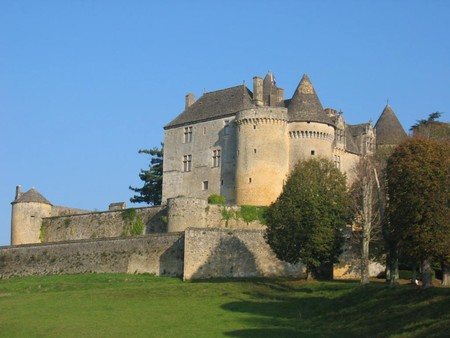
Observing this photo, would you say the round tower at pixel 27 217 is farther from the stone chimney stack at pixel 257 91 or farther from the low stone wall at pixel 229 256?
the low stone wall at pixel 229 256

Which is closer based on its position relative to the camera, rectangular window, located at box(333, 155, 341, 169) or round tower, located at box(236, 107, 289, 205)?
round tower, located at box(236, 107, 289, 205)

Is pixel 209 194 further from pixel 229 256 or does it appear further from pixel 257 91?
pixel 229 256

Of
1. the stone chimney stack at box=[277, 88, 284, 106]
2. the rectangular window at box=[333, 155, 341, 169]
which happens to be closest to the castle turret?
the rectangular window at box=[333, 155, 341, 169]

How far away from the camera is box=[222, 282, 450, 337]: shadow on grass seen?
86.1ft

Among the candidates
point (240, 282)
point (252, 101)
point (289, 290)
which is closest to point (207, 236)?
point (240, 282)

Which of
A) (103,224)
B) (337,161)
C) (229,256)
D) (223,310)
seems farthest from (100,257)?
(337,161)

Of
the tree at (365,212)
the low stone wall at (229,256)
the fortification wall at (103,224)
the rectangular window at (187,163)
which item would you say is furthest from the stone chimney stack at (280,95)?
the low stone wall at (229,256)

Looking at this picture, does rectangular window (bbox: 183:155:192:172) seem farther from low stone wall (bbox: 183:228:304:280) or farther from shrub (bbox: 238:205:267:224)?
low stone wall (bbox: 183:228:304:280)

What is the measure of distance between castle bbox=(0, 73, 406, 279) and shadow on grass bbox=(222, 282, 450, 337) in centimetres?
937

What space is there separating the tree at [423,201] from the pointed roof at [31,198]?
35305 mm

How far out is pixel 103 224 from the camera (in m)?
59.7

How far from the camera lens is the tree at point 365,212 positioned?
42.1 metres

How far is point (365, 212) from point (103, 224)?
77.3 ft

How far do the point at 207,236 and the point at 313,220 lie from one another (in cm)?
750
